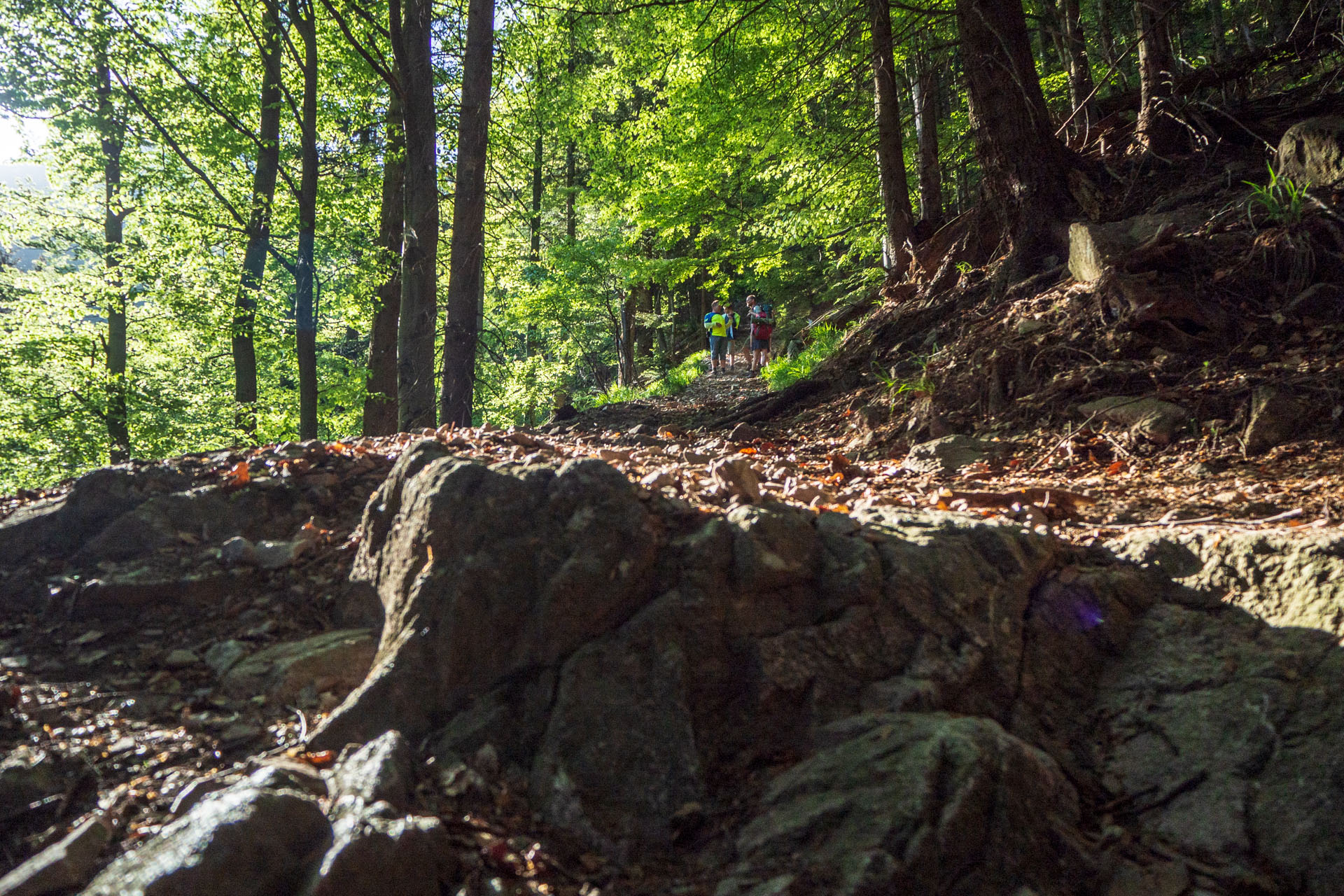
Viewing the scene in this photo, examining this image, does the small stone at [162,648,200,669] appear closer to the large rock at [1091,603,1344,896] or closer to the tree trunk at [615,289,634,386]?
the large rock at [1091,603,1344,896]

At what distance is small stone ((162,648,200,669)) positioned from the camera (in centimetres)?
282

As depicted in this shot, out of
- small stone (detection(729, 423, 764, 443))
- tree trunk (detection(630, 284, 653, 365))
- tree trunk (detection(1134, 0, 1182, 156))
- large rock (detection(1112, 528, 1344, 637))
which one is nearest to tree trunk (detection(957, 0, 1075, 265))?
tree trunk (detection(1134, 0, 1182, 156))

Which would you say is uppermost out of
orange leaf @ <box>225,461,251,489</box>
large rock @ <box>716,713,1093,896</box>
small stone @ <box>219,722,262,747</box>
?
orange leaf @ <box>225,461,251,489</box>

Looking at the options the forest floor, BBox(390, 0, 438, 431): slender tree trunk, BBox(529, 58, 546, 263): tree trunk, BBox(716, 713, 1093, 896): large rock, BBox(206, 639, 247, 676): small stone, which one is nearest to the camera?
A: BBox(716, 713, 1093, 896): large rock

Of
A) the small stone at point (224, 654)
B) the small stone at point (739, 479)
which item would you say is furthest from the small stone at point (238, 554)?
the small stone at point (739, 479)

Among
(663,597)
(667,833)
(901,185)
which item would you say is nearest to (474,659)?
(663,597)

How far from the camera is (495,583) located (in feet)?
8.48

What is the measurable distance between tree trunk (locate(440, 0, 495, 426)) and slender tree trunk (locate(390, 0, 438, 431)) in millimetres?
283

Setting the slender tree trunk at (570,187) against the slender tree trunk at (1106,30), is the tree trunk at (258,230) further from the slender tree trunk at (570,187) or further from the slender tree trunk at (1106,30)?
the slender tree trunk at (1106,30)

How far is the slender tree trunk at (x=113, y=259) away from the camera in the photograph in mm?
13250

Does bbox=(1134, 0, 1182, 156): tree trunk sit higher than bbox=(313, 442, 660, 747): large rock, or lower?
higher

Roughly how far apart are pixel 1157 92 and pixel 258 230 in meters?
12.8

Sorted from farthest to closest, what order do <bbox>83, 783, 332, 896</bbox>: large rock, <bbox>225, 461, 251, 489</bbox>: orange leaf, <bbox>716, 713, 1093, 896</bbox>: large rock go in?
<bbox>225, 461, 251, 489</bbox>: orange leaf → <bbox>716, 713, 1093, 896</bbox>: large rock → <bbox>83, 783, 332, 896</bbox>: large rock

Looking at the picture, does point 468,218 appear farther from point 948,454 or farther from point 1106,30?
point 1106,30
